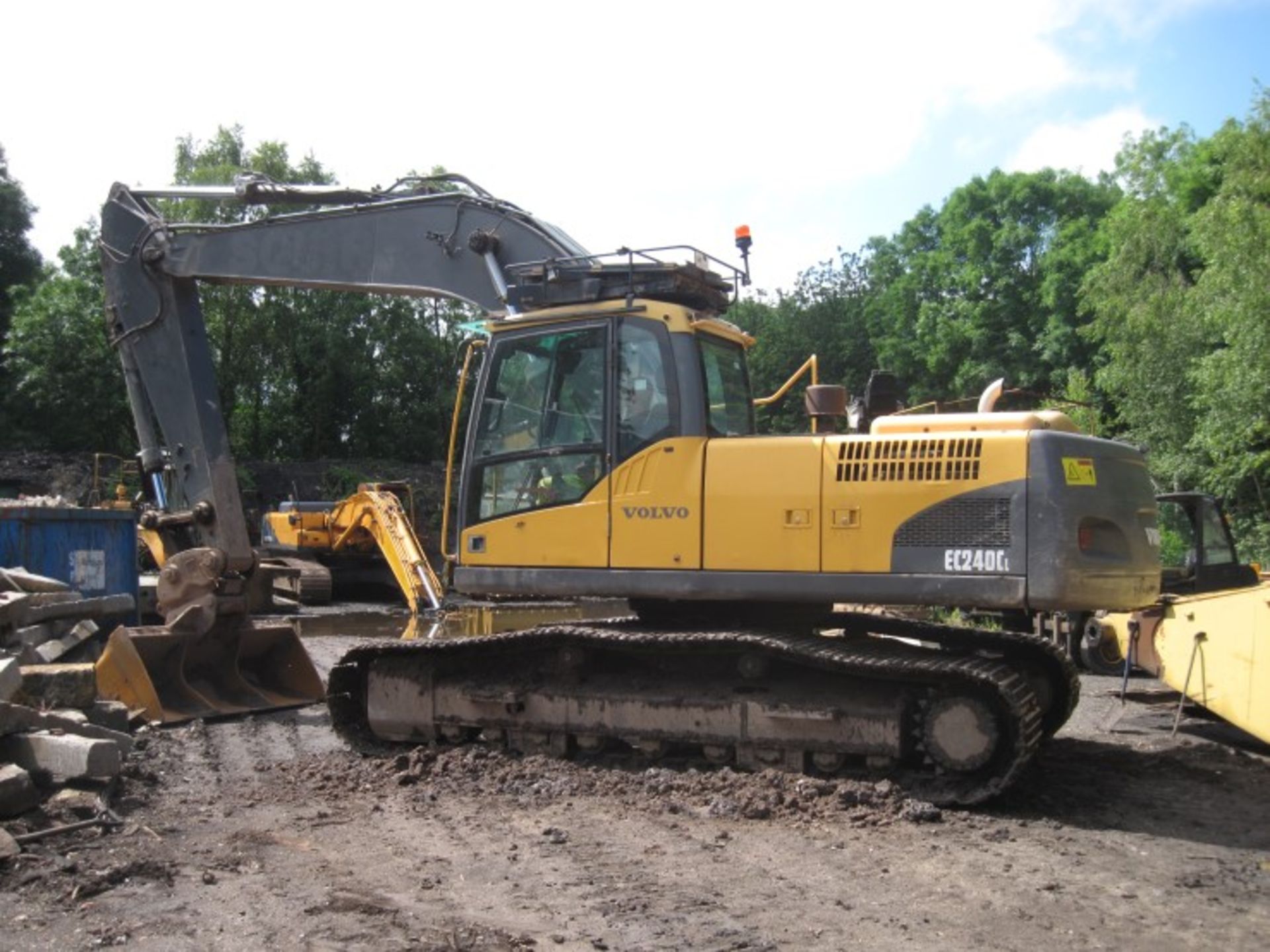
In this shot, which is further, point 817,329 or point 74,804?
point 817,329

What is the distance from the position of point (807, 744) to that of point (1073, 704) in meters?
1.98

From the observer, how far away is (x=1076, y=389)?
30391mm

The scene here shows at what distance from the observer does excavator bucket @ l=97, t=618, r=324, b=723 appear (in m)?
8.27

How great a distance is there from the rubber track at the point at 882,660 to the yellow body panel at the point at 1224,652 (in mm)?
1733

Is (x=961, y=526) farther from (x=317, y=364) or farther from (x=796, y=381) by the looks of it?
(x=317, y=364)

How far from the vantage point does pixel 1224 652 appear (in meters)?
7.71

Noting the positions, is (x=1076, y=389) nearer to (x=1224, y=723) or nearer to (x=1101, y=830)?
(x=1224, y=723)

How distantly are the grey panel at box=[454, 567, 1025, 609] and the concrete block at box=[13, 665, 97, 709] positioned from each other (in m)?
2.17

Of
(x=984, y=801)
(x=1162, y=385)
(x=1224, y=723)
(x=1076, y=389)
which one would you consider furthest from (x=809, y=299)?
(x=984, y=801)

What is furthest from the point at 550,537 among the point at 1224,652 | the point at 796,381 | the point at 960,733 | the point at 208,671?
the point at 1224,652

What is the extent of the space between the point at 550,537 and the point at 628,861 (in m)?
2.22

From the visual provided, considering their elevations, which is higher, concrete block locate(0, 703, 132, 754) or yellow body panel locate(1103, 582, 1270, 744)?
yellow body panel locate(1103, 582, 1270, 744)

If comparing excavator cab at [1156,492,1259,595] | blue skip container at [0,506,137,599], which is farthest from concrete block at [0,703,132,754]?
excavator cab at [1156,492,1259,595]

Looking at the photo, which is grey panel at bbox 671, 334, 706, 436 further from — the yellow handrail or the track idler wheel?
the track idler wheel
